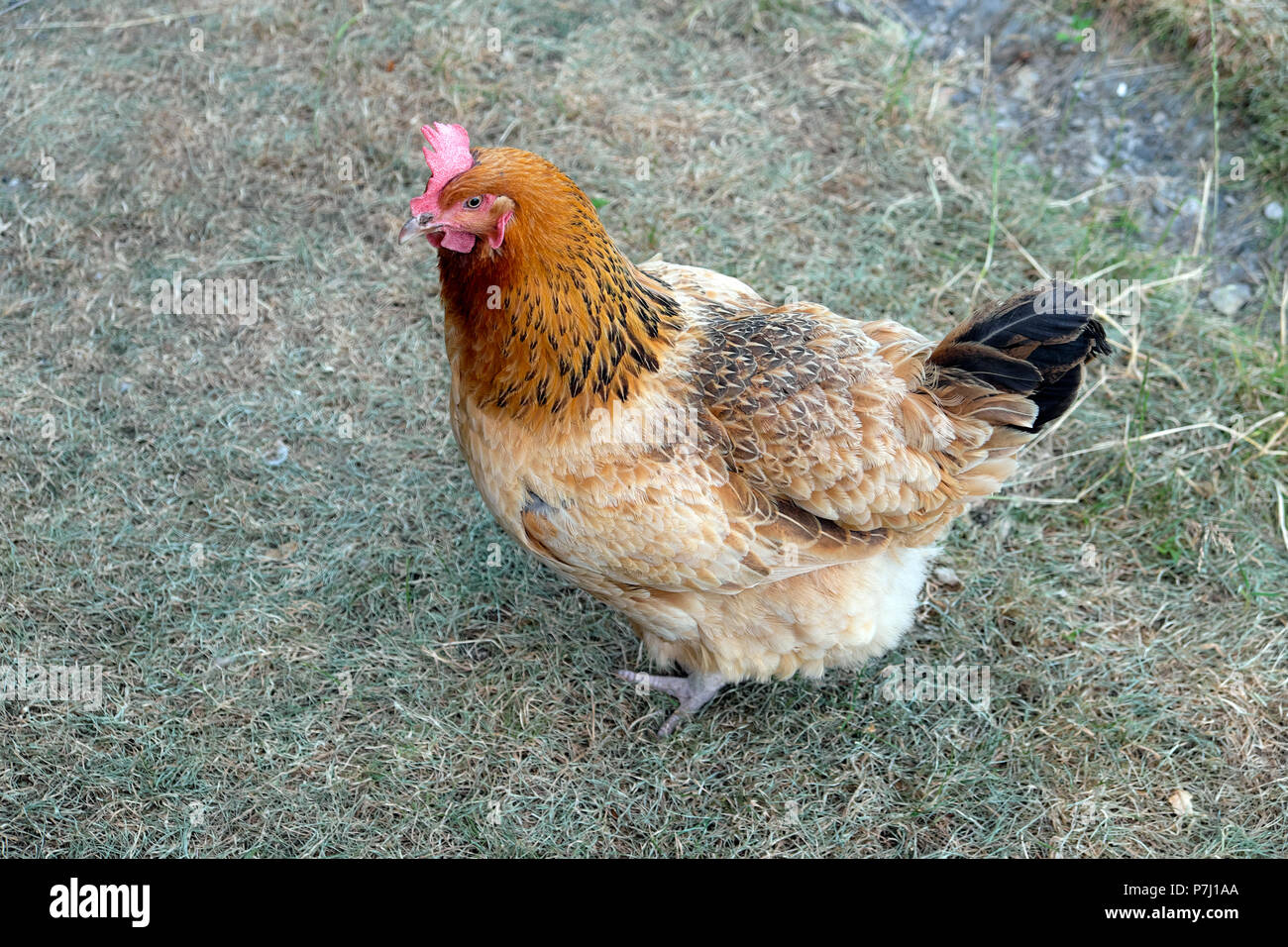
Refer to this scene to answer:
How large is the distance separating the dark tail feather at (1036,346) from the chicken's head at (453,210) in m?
1.77

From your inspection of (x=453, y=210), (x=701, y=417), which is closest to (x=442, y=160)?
(x=453, y=210)

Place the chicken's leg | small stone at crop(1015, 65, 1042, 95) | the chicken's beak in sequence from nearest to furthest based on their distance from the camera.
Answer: the chicken's beak
the chicken's leg
small stone at crop(1015, 65, 1042, 95)

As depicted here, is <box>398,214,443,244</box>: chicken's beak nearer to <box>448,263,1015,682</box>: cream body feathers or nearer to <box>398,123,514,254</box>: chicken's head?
<box>398,123,514,254</box>: chicken's head

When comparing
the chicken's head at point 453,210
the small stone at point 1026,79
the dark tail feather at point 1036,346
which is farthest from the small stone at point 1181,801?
the small stone at point 1026,79

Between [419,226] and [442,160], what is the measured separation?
27 centimetres

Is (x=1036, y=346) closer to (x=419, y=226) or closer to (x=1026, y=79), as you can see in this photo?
(x=419, y=226)

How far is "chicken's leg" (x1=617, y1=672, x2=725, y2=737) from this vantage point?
161 inches

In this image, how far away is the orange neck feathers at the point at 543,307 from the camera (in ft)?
10.4

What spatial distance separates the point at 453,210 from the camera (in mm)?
3068

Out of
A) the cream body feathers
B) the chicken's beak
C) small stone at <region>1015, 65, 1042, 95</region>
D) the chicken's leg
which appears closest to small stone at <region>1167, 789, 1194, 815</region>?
the cream body feathers

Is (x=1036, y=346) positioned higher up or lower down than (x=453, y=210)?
lower down

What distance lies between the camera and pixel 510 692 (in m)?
4.20

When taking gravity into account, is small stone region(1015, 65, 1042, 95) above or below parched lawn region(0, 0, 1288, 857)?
above
